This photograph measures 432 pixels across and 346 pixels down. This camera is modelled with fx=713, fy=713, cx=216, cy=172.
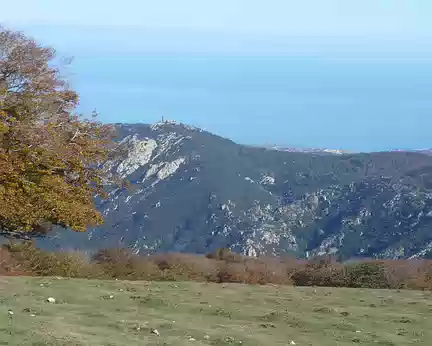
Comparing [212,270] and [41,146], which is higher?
[41,146]

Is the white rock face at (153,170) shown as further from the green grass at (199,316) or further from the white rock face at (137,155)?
the green grass at (199,316)

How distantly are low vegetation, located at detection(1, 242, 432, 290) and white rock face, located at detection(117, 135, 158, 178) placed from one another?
195 ft

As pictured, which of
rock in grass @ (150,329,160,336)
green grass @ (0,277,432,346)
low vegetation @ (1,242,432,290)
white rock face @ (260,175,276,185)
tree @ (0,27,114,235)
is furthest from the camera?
white rock face @ (260,175,276,185)

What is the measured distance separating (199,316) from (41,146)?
8.38 m

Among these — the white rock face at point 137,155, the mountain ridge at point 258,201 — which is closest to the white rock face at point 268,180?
the mountain ridge at point 258,201

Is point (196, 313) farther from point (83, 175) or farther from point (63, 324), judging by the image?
point (83, 175)

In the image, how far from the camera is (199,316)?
16328mm

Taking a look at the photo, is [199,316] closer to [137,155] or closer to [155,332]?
[155,332]

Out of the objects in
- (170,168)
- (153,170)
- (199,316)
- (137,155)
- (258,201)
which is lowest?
(199,316)

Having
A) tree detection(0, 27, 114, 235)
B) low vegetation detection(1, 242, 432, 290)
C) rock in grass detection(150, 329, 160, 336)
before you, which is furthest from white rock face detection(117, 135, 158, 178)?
rock in grass detection(150, 329, 160, 336)

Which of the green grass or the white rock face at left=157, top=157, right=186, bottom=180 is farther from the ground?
the white rock face at left=157, top=157, right=186, bottom=180

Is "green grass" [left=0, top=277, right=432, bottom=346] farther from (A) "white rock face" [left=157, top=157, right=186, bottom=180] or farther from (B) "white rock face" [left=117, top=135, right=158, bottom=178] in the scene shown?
Result: (B) "white rock face" [left=117, top=135, right=158, bottom=178]

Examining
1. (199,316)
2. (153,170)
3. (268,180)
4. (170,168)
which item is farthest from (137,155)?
(199,316)

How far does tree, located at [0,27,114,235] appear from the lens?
21766mm
